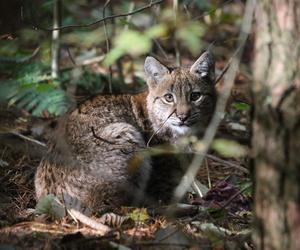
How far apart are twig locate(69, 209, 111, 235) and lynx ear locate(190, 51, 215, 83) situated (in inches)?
100

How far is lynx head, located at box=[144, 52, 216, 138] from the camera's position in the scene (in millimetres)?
6750

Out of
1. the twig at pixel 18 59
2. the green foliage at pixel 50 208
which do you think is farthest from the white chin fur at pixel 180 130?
the twig at pixel 18 59

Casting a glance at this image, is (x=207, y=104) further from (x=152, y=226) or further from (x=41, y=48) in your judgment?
(x=41, y=48)

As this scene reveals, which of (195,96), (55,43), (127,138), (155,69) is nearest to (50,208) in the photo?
(127,138)

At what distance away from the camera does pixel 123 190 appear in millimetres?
5883

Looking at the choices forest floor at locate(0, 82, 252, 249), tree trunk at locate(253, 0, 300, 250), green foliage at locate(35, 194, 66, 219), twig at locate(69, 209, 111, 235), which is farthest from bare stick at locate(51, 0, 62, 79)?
tree trunk at locate(253, 0, 300, 250)

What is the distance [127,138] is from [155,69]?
1.31 meters

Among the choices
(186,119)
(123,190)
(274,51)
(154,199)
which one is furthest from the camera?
(186,119)

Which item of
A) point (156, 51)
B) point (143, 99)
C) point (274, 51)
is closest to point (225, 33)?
point (156, 51)

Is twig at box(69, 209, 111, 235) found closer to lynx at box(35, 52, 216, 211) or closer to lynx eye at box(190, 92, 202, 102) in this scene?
lynx at box(35, 52, 216, 211)

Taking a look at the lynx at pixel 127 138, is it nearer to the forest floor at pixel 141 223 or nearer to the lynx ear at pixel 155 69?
the lynx ear at pixel 155 69

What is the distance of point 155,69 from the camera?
23.7 feet

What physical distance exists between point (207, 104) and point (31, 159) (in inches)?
85.0

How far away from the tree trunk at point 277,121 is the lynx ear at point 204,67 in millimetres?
3583
